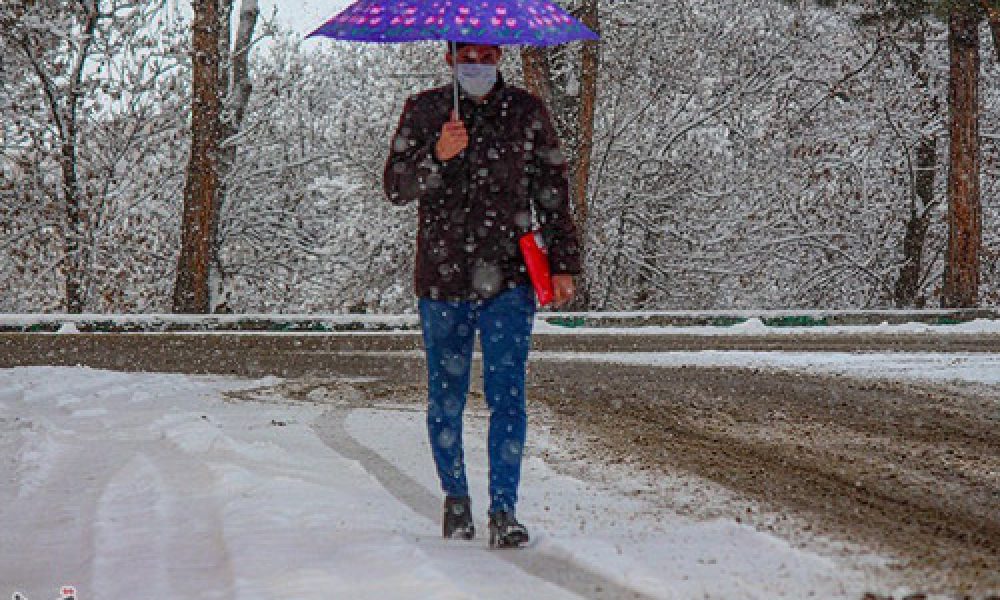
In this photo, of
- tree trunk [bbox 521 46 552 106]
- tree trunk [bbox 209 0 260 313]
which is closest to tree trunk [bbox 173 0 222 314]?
tree trunk [bbox 209 0 260 313]

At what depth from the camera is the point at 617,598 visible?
4004 mm

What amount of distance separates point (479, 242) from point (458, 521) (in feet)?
3.45

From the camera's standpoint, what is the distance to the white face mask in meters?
5.15

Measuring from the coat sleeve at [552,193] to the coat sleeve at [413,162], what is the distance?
37cm

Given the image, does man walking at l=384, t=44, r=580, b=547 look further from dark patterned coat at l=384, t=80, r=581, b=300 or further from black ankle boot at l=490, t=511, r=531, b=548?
black ankle boot at l=490, t=511, r=531, b=548

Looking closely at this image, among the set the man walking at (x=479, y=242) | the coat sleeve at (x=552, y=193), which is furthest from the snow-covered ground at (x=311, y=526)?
the coat sleeve at (x=552, y=193)

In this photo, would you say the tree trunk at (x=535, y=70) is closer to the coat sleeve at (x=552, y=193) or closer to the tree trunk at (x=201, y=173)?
the tree trunk at (x=201, y=173)

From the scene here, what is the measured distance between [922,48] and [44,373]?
18.6 metres

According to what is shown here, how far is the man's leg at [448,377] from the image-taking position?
5.15 meters

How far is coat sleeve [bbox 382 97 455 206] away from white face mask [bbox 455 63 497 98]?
19 cm

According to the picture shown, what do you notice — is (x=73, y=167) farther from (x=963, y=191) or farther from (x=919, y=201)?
(x=919, y=201)

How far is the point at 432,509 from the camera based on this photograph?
5.75 meters

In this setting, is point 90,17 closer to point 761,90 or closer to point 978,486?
point 761,90

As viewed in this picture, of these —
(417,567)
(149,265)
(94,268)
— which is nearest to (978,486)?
(417,567)
